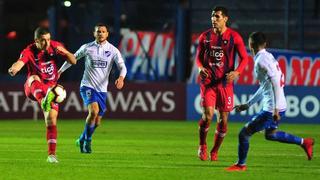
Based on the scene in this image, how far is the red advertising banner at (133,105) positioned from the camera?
26922 mm

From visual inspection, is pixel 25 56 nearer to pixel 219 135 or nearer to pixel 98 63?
pixel 98 63

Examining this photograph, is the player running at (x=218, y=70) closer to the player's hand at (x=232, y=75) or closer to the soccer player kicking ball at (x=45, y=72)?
the player's hand at (x=232, y=75)

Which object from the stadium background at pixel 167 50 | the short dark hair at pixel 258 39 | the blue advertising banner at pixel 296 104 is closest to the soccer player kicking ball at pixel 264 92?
the short dark hair at pixel 258 39

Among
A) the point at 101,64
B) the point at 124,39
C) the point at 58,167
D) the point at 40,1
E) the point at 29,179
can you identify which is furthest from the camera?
the point at 40,1

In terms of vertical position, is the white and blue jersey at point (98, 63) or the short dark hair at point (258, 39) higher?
the short dark hair at point (258, 39)

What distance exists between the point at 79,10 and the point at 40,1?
25.9ft

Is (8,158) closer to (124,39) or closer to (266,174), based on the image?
(266,174)

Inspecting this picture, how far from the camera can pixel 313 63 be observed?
26734mm

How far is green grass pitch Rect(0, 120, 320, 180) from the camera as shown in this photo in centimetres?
1235

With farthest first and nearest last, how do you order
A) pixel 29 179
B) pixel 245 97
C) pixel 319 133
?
pixel 245 97 → pixel 319 133 → pixel 29 179

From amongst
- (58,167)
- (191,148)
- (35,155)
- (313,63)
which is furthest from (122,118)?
(58,167)

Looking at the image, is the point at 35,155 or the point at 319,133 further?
the point at 319,133

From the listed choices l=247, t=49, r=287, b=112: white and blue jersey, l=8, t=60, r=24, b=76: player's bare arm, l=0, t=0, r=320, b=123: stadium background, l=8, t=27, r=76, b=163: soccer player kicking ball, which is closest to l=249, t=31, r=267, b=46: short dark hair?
l=247, t=49, r=287, b=112: white and blue jersey

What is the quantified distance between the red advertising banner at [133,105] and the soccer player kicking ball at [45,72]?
504 inches
